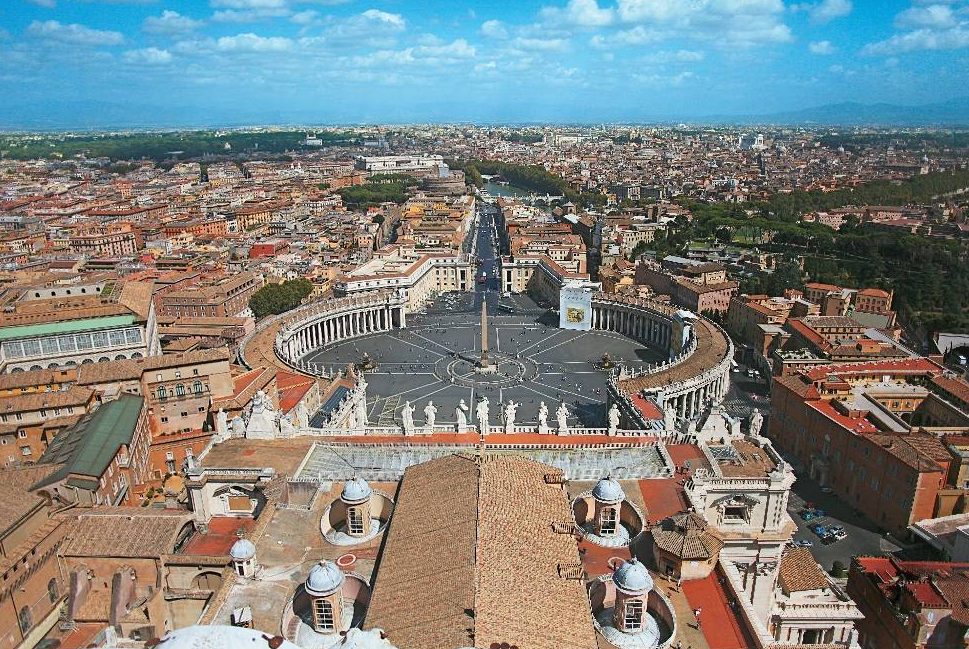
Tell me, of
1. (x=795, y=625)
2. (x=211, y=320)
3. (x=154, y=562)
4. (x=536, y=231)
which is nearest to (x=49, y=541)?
(x=154, y=562)

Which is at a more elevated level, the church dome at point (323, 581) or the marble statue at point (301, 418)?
the church dome at point (323, 581)

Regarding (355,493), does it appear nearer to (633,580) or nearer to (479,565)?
(479,565)

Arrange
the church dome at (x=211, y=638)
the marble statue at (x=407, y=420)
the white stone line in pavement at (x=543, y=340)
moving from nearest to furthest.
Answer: the church dome at (x=211, y=638) → the marble statue at (x=407, y=420) → the white stone line in pavement at (x=543, y=340)

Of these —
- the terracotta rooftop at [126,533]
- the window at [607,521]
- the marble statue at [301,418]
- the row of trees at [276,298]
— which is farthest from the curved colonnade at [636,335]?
the terracotta rooftop at [126,533]

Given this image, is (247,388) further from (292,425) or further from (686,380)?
(686,380)

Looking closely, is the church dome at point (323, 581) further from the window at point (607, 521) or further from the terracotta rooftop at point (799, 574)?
the terracotta rooftop at point (799, 574)

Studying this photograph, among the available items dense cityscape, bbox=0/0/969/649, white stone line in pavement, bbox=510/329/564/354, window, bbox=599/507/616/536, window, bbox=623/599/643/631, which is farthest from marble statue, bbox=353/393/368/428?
window, bbox=623/599/643/631

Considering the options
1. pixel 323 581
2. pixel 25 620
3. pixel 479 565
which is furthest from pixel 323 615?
pixel 25 620
